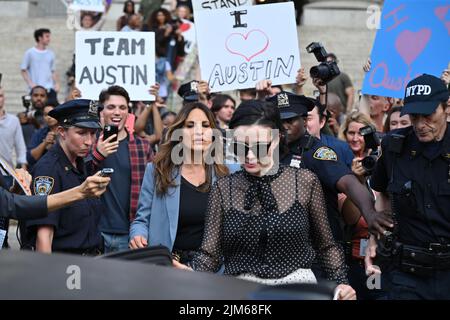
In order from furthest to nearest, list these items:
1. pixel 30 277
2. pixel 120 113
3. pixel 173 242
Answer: pixel 120 113, pixel 173 242, pixel 30 277

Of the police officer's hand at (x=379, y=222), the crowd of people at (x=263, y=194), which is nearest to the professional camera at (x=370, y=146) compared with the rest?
the crowd of people at (x=263, y=194)

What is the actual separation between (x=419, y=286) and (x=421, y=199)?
18.6 inches

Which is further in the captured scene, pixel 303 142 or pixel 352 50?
pixel 352 50

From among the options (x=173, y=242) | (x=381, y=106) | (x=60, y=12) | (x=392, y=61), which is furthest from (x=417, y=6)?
(x=60, y=12)

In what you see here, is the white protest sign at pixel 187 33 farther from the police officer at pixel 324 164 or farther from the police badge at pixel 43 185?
the police badge at pixel 43 185

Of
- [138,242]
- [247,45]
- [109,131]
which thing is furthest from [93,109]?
[247,45]

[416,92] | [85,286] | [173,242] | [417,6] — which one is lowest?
[173,242]

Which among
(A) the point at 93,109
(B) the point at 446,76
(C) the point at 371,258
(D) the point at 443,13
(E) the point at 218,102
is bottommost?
(C) the point at 371,258

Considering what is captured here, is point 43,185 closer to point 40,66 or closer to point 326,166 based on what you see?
point 326,166

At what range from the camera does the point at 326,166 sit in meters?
6.10

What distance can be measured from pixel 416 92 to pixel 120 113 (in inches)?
119

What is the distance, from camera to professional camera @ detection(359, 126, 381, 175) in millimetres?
5910

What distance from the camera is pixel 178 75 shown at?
17.3 m

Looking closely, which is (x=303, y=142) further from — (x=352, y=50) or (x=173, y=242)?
(x=352, y=50)
